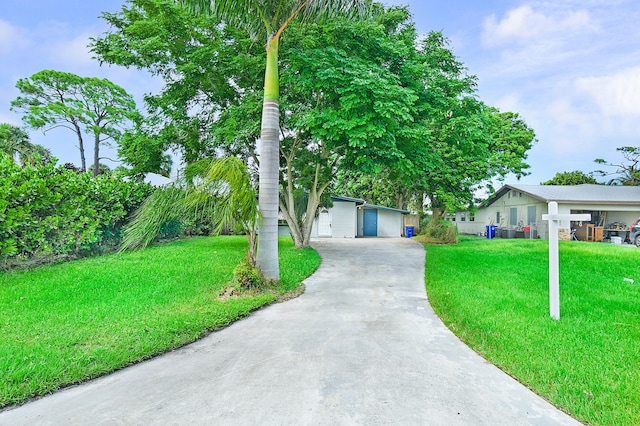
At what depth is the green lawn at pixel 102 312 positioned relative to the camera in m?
3.12

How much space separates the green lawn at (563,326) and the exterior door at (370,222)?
13.8 m

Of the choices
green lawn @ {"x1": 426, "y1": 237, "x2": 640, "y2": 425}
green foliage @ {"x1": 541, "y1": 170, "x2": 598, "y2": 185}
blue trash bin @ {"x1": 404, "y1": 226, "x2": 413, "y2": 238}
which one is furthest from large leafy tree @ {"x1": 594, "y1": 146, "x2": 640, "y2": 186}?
green lawn @ {"x1": 426, "y1": 237, "x2": 640, "y2": 425}

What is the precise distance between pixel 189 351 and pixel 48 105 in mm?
28848

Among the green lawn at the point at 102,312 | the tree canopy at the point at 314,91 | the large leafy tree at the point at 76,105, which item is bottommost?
the green lawn at the point at 102,312

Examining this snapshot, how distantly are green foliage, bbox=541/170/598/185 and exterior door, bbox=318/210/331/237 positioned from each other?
22982mm

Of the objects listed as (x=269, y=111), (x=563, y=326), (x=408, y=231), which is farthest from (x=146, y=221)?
(x=408, y=231)

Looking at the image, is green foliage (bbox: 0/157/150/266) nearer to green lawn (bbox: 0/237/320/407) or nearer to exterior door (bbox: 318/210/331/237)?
green lawn (bbox: 0/237/320/407)

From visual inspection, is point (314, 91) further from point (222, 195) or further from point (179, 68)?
point (222, 195)

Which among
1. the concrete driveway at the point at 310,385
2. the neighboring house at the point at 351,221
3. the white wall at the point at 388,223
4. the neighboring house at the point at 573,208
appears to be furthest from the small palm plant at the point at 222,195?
the white wall at the point at 388,223

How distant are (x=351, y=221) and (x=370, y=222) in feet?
9.05

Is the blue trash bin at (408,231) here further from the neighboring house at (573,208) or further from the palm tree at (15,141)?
the palm tree at (15,141)

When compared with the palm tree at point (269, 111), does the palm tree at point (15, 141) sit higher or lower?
higher

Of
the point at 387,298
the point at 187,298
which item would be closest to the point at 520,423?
the point at 387,298

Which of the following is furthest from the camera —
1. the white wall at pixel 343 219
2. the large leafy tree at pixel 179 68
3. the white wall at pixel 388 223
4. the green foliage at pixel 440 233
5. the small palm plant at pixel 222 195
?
the white wall at pixel 388 223
